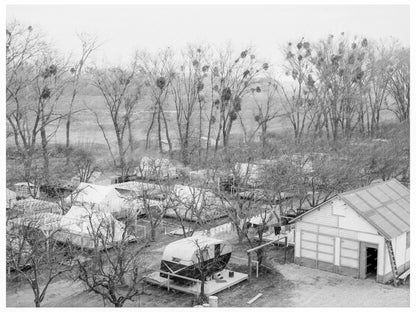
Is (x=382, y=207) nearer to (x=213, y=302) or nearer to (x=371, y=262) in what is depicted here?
(x=371, y=262)

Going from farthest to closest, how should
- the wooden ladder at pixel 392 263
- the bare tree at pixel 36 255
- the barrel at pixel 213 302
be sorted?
the wooden ladder at pixel 392 263 → the bare tree at pixel 36 255 → the barrel at pixel 213 302

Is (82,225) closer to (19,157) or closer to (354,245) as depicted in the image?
(354,245)

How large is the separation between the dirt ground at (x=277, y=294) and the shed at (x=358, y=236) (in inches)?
20.9

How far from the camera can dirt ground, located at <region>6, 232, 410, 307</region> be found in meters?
17.1

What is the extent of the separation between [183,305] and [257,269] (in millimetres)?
3614

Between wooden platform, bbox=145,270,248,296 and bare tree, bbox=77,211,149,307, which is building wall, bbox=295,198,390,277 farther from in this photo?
bare tree, bbox=77,211,149,307

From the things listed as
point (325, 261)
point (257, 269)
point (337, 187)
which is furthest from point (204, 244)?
point (337, 187)

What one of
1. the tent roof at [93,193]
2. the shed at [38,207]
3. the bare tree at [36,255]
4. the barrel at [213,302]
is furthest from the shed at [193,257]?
the tent roof at [93,193]

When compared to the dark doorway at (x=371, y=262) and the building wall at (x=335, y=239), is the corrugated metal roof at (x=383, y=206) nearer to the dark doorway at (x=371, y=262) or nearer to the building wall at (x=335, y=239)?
the building wall at (x=335, y=239)

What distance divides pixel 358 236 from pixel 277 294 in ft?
12.0

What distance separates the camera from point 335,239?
19.8 meters

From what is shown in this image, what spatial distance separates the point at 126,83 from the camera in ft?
149

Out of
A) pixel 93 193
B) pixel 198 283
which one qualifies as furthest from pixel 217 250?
pixel 93 193

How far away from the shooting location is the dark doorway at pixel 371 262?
64.4 feet
